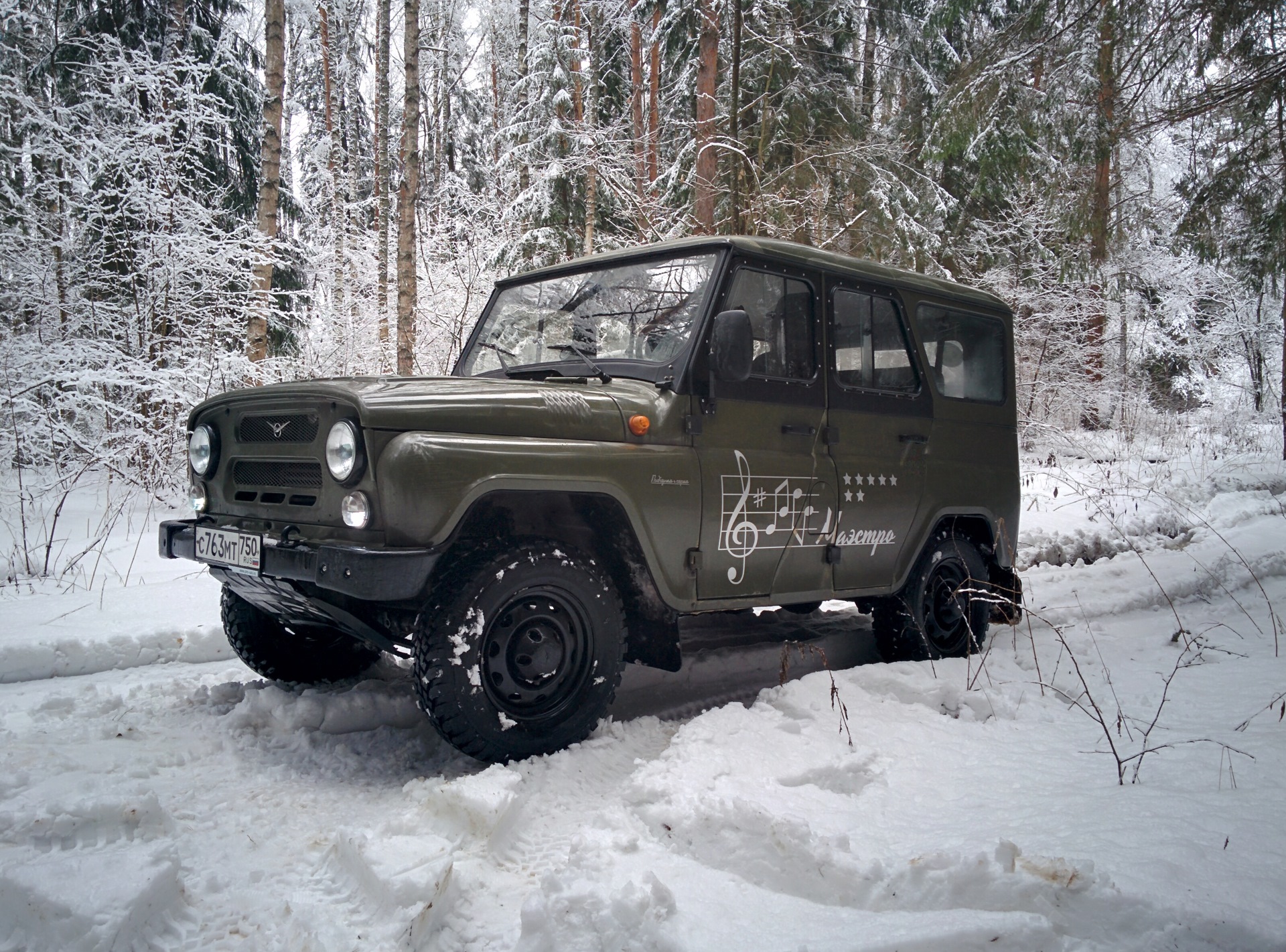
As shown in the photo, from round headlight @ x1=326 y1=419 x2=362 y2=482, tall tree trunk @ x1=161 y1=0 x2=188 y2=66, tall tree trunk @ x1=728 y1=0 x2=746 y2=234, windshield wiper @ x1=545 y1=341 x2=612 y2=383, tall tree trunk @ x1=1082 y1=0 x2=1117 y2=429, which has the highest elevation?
tall tree trunk @ x1=161 y1=0 x2=188 y2=66

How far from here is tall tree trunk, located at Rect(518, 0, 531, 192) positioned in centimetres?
1528

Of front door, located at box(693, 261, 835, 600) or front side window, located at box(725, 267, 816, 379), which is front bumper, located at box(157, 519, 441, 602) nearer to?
front door, located at box(693, 261, 835, 600)

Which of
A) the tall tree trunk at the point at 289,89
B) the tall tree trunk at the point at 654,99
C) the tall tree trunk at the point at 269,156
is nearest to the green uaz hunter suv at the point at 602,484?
the tall tree trunk at the point at 269,156

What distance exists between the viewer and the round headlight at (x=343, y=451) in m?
2.78

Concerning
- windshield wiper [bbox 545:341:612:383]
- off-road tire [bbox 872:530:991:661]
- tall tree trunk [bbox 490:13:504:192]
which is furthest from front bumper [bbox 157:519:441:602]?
tall tree trunk [bbox 490:13:504:192]

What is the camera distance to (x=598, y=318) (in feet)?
13.0

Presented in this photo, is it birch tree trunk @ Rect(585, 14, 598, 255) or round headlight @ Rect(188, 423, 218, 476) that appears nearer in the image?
round headlight @ Rect(188, 423, 218, 476)

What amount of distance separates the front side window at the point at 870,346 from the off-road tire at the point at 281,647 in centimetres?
271

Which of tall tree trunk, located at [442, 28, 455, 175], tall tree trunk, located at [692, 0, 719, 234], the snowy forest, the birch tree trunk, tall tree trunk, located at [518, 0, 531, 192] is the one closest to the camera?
the snowy forest

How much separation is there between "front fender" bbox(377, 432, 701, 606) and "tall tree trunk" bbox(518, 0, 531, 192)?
1261 centimetres

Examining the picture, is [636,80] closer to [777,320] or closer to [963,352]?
[963,352]

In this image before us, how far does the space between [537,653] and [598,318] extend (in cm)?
164

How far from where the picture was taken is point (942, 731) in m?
3.24

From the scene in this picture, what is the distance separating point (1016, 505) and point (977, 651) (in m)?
1.04
